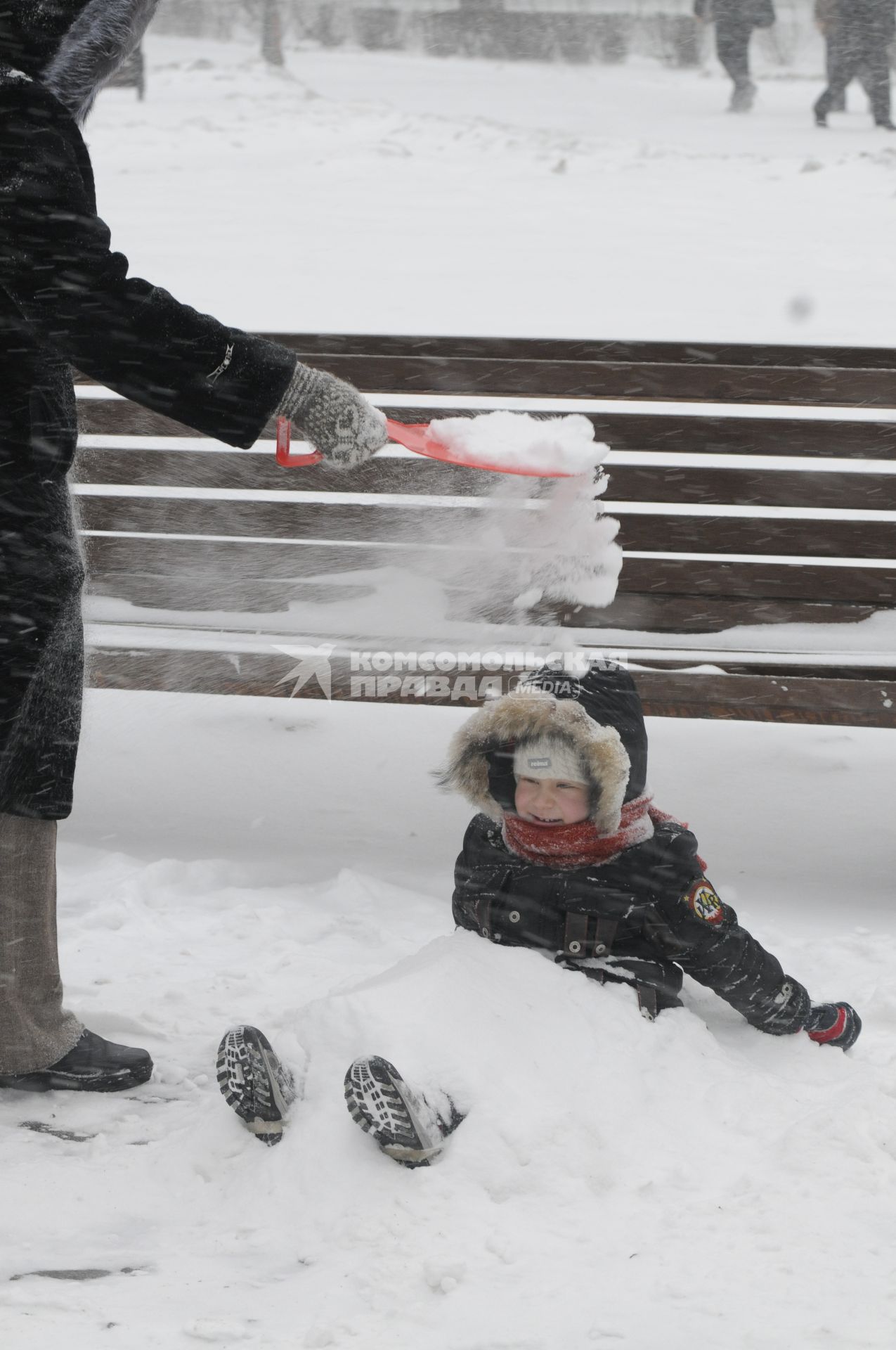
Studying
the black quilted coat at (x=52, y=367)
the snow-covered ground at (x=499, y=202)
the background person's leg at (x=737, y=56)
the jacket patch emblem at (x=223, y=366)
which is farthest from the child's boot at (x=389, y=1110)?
the background person's leg at (x=737, y=56)

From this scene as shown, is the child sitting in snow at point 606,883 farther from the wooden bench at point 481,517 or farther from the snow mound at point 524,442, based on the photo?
the wooden bench at point 481,517

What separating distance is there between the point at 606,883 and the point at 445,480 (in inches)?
71.0

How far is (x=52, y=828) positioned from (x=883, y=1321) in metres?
1.57

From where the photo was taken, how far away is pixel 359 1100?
211 centimetres

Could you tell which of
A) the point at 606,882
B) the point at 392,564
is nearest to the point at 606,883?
the point at 606,882

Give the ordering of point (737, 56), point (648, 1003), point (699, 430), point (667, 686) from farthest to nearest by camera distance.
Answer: point (737, 56), point (699, 430), point (667, 686), point (648, 1003)

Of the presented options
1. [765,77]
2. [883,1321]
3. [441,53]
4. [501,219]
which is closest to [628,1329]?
[883,1321]

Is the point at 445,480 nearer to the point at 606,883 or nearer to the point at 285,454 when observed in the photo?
the point at 285,454

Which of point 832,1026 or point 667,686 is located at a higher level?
point 667,686

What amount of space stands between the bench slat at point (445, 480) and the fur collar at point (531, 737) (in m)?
1.42

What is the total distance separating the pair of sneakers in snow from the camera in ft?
6.88

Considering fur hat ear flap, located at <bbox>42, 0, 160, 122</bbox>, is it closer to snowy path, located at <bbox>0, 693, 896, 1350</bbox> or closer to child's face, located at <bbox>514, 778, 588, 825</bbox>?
child's face, located at <bbox>514, 778, 588, 825</bbox>

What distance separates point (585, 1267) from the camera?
198 cm

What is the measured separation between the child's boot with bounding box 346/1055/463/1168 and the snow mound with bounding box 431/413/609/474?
137 cm
